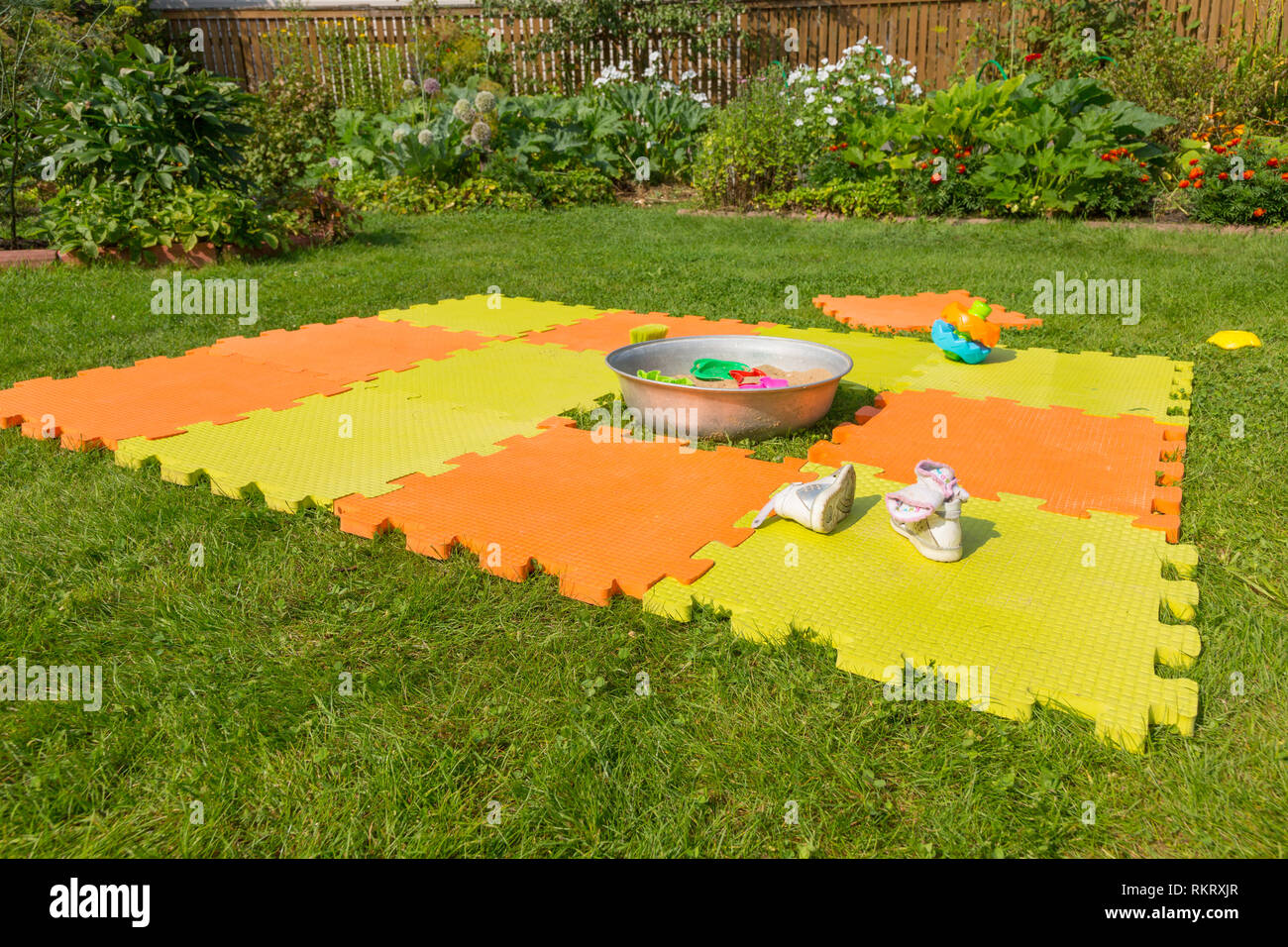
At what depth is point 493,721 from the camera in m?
2.08

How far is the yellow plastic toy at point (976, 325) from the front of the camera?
15.6ft

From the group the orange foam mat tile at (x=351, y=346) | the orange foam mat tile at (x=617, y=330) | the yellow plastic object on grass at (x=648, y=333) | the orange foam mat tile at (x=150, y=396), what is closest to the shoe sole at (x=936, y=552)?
the yellow plastic object on grass at (x=648, y=333)

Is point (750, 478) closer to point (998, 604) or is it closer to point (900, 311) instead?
point (998, 604)

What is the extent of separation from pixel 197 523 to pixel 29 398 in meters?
1.91

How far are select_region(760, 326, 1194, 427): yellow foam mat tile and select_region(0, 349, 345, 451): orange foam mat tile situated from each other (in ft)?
9.22

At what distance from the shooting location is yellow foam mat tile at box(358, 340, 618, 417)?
428cm

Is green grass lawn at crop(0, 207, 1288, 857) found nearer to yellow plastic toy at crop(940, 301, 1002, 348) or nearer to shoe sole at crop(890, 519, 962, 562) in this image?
shoe sole at crop(890, 519, 962, 562)

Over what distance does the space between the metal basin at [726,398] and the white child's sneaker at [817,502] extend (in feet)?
2.30

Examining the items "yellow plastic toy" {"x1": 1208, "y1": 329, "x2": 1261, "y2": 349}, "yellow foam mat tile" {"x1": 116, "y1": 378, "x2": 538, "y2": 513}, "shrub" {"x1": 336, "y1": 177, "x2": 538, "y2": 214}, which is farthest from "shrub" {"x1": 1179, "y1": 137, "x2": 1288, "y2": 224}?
"yellow foam mat tile" {"x1": 116, "y1": 378, "x2": 538, "y2": 513}

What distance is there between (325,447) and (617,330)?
92.3 inches

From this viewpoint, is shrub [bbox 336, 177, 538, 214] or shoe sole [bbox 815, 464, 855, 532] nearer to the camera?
shoe sole [bbox 815, 464, 855, 532]

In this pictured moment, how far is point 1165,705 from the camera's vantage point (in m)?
2.04
